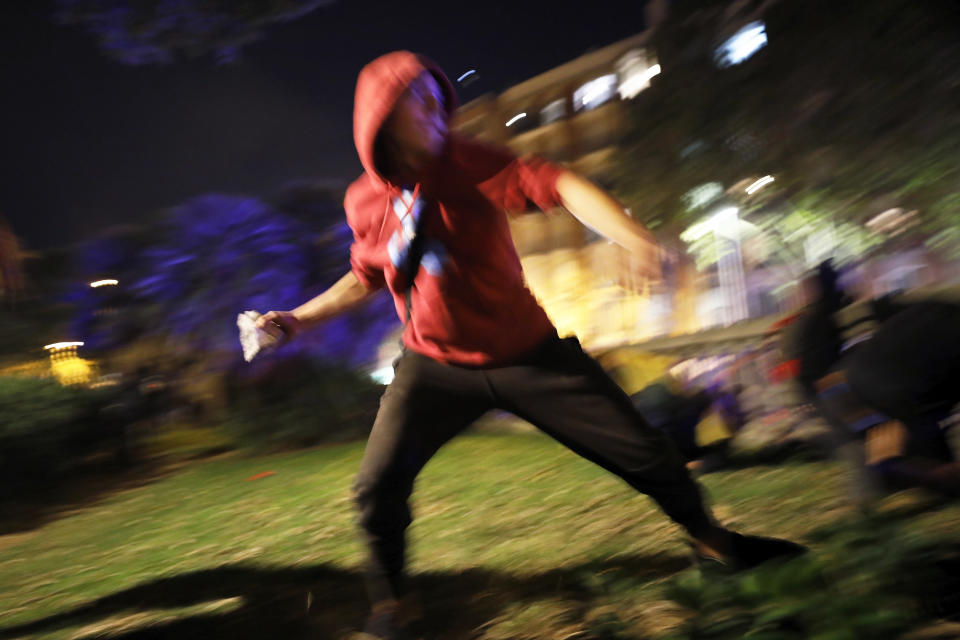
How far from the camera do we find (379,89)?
229 cm

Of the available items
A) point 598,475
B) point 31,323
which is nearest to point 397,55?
point 598,475

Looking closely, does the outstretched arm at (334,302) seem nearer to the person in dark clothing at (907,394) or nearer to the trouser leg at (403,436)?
the trouser leg at (403,436)

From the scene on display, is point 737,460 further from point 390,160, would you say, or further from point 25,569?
point 25,569

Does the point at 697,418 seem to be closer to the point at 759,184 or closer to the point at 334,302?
the point at 759,184

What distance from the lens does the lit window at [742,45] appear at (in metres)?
4.54

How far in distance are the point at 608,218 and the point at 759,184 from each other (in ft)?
10.4

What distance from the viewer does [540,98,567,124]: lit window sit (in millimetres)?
11289

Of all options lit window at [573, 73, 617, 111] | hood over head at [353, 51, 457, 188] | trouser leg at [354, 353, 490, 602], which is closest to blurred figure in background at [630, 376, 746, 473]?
trouser leg at [354, 353, 490, 602]

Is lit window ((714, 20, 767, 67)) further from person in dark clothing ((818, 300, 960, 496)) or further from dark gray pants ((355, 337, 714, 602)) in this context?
dark gray pants ((355, 337, 714, 602))

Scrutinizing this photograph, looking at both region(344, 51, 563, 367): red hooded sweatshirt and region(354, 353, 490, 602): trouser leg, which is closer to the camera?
region(344, 51, 563, 367): red hooded sweatshirt

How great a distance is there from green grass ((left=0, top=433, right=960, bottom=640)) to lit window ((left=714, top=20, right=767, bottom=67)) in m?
2.52

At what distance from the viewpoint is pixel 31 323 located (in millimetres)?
12359

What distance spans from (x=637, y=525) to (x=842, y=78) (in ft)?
8.64

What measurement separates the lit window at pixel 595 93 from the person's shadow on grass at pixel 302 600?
23.5 ft
